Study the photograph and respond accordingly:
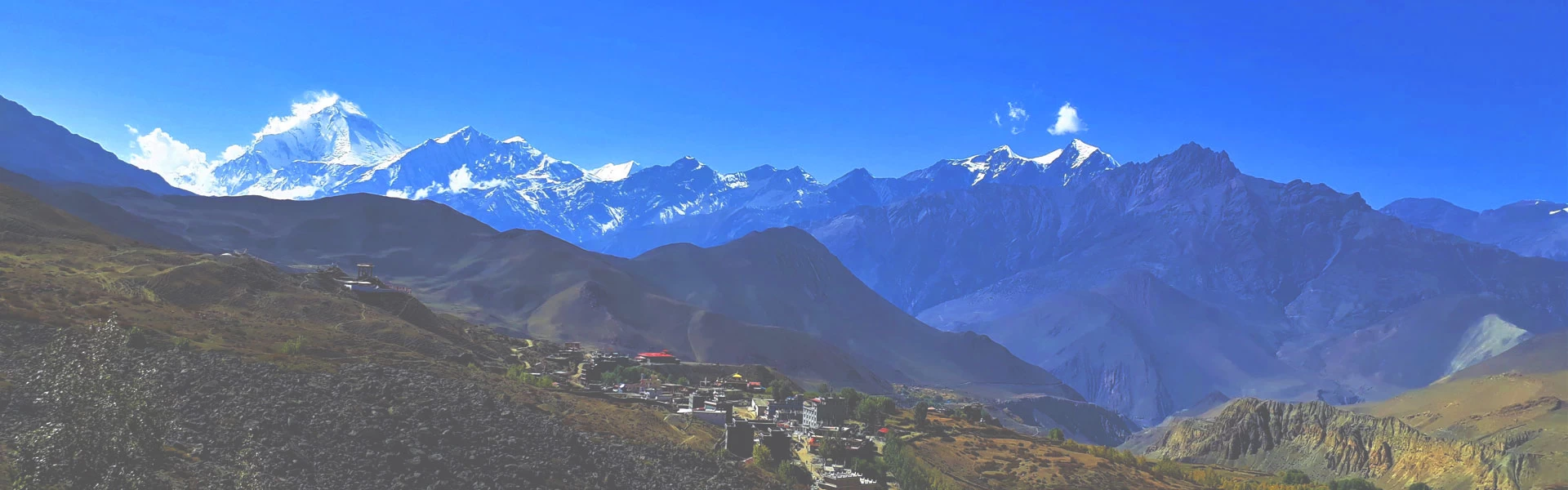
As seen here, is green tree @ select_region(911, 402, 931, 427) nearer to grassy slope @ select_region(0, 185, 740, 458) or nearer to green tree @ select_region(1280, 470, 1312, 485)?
grassy slope @ select_region(0, 185, 740, 458)

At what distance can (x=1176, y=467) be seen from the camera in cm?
14250

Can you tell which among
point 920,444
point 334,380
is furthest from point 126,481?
point 920,444

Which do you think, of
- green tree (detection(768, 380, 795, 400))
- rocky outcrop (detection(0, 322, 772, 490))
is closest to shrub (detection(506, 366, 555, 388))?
rocky outcrop (detection(0, 322, 772, 490))

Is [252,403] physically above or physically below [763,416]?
below

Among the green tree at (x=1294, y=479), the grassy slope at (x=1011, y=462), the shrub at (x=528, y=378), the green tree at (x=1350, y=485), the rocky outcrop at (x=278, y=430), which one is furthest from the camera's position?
the green tree at (x=1294, y=479)

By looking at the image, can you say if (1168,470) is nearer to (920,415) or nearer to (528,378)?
(920,415)

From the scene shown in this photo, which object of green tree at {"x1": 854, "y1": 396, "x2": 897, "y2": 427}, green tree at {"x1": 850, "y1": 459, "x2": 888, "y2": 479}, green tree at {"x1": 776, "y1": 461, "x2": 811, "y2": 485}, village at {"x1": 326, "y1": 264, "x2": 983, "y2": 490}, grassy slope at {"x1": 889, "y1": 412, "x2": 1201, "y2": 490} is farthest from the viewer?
green tree at {"x1": 854, "y1": 396, "x2": 897, "y2": 427}

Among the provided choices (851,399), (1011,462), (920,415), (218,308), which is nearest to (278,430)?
(218,308)

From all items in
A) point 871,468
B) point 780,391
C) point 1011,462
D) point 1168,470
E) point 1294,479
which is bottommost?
point 871,468

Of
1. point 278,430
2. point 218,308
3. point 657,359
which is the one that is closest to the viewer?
point 278,430

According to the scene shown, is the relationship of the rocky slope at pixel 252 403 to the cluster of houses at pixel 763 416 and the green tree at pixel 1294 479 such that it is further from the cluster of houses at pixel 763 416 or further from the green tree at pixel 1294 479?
the green tree at pixel 1294 479

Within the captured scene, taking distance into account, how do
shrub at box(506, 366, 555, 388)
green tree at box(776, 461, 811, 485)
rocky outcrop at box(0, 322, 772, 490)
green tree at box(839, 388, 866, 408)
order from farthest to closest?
green tree at box(839, 388, 866, 408) → shrub at box(506, 366, 555, 388) → green tree at box(776, 461, 811, 485) → rocky outcrop at box(0, 322, 772, 490)

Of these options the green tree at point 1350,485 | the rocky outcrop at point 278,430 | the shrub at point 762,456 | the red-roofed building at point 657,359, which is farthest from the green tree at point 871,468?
the green tree at point 1350,485

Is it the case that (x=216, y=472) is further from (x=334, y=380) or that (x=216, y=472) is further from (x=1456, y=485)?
(x=1456, y=485)
